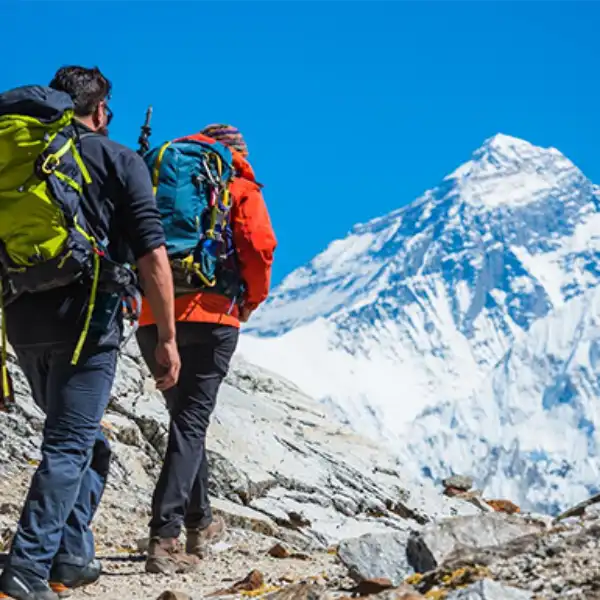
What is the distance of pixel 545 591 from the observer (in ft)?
14.5

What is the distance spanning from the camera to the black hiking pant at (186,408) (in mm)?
7324

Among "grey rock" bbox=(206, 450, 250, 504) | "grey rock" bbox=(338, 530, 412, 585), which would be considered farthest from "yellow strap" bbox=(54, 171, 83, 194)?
"grey rock" bbox=(206, 450, 250, 504)

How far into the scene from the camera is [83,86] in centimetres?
592

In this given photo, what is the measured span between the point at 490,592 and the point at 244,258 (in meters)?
3.74

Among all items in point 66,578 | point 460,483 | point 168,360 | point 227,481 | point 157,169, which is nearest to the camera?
point 168,360

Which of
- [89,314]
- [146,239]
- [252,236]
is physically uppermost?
[252,236]

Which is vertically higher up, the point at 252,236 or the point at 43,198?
the point at 252,236

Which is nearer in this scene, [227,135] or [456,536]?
[456,536]

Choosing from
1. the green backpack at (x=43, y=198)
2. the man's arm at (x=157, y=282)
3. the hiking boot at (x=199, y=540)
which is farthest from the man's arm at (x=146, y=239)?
the hiking boot at (x=199, y=540)

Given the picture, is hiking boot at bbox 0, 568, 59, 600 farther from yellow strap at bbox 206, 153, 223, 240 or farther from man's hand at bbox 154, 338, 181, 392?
yellow strap at bbox 206, 153, 223, 240

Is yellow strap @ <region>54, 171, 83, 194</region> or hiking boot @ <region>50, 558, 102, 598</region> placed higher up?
yellow strap @ <region>54, 171, 83, 194</region>

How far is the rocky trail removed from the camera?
500cm

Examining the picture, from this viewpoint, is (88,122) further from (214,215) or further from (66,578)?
(66,578)

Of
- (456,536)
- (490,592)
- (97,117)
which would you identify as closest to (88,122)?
(97,117)
